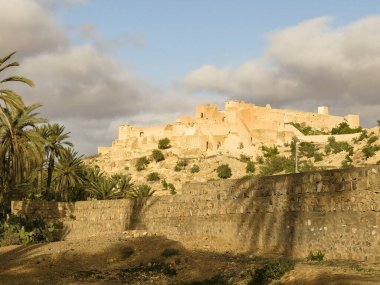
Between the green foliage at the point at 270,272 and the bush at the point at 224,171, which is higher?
Answer: the bush at the point at 224,171

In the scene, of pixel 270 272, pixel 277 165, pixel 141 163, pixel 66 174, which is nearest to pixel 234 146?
pixel 141 163

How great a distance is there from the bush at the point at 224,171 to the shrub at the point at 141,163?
504 inches

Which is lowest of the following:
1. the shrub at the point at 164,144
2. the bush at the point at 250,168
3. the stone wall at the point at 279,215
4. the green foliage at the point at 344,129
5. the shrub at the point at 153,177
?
the stone wall at the point at 279,215

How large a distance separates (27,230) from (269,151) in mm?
59004

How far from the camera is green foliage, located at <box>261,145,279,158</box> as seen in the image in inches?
3103

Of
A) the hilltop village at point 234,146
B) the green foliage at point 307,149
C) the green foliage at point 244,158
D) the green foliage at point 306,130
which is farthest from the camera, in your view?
the green foliage at point 306,130

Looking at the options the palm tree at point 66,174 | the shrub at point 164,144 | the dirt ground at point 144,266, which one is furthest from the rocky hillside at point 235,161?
the dirt ground at point 144,266

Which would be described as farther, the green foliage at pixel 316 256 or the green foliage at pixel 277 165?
the green foliage at pixel 277 165

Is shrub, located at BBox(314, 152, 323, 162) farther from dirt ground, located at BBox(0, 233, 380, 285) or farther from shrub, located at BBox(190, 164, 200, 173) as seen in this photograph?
dirt ground, located at BBox(0, 233, 380, 285)

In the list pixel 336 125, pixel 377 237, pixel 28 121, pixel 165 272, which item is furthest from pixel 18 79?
pixel 336 125

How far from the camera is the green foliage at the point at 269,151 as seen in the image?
78.8m

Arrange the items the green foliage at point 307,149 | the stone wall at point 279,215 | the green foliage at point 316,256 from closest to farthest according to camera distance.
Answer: the stone wall at point 279,215
the green foliage at point 316,256
the green foliage at point 307,149

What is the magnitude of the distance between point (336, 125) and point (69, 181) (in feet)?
269

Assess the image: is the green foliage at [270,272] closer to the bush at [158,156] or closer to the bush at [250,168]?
the bush at [250,168]
